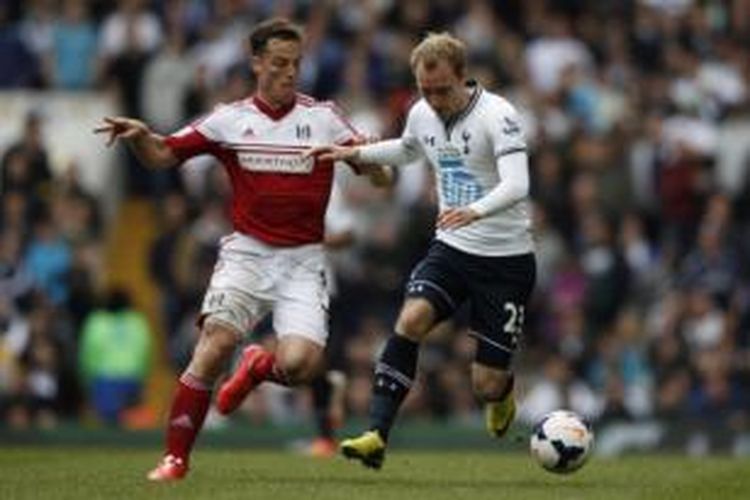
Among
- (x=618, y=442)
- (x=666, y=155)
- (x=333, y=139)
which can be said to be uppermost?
(x=333, y=139)

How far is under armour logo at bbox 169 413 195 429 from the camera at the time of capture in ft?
53.0

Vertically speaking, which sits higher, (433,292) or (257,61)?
(257,61)

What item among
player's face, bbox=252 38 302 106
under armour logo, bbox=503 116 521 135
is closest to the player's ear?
player's face, bbox=252 38 302 106

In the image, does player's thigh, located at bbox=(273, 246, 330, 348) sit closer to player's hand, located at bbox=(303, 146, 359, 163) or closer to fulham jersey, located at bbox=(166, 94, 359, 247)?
fulham jersey, located at bbox=(166, 94, 359, 247)

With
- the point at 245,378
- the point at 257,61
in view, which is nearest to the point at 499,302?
the point at 245,378

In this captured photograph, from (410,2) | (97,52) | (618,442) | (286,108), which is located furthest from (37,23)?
(286,108)

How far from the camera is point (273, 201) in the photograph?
55.0 feet

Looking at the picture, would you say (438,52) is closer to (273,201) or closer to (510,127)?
(510,127)

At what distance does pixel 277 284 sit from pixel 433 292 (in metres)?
0.94

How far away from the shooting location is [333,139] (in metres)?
16.9

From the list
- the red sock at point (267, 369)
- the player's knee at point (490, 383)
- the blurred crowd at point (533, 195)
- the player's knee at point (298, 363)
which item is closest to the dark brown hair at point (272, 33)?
the player's knee at point (298, 363)

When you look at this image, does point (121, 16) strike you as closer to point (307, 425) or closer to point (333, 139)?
point (307, 425)

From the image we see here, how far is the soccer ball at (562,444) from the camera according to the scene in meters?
16.4

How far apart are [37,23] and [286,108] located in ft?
40.2
